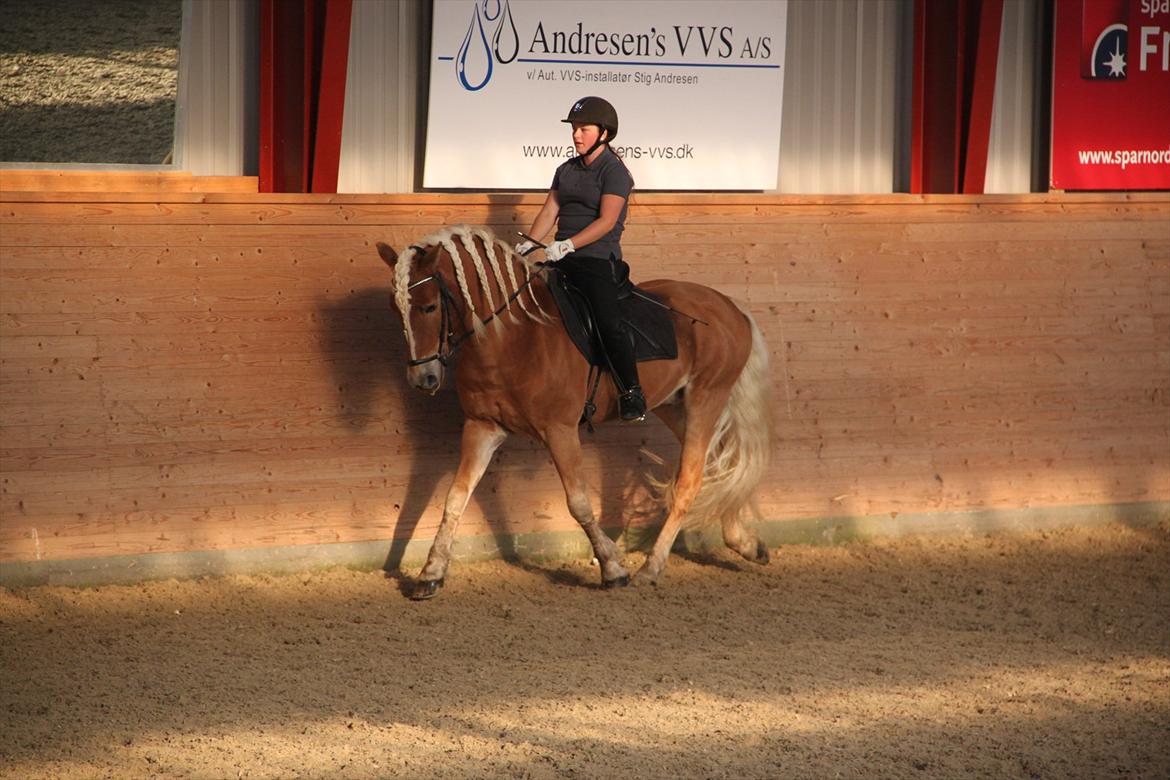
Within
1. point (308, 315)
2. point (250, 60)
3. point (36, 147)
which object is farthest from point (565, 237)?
point (36, 147)

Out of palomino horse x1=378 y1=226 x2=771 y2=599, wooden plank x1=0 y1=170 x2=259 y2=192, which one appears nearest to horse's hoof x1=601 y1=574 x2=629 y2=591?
palomino horse x1=378 y1=226 x2=771 y2=599

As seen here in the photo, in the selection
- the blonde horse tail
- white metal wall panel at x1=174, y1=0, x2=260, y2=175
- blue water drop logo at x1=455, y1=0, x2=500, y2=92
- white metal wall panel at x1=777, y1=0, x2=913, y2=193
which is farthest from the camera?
white metal wall panel at x1=777, y1=0, x2=913, y2=193

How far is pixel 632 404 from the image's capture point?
7105mm

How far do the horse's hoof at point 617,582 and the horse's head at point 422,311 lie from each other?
155 cm

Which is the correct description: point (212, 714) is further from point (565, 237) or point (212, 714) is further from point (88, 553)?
point (565, 237)

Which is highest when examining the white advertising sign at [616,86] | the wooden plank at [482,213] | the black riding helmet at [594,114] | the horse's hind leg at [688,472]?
the white advertising sign at [616,86]

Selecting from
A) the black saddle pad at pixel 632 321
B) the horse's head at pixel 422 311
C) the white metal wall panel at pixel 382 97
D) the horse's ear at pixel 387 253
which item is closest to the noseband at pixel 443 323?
the horse's head at pixel 422 311

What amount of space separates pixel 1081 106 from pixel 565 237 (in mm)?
4324

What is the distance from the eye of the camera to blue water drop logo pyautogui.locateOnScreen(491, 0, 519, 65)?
26.3 ft

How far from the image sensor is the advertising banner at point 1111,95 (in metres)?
9.26

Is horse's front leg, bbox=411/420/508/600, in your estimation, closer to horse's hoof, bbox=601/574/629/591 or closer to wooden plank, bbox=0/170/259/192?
horse's hoof, bbox=601/574/629/591

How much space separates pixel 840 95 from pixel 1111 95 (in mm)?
2008

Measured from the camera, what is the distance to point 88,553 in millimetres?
7109

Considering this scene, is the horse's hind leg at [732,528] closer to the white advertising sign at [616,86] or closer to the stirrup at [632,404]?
the stirrup at [632,404]
